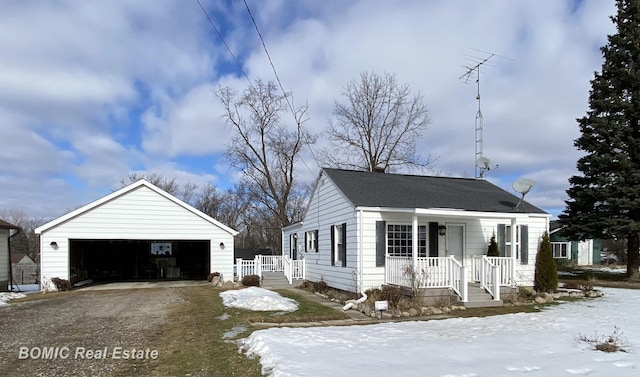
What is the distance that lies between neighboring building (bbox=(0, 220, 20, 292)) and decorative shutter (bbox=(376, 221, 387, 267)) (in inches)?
583

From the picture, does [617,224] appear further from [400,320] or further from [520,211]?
[400,320]

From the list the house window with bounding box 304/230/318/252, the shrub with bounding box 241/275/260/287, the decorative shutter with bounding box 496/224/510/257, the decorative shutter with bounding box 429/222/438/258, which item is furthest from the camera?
the shrub with bounding box 241/275/260/287

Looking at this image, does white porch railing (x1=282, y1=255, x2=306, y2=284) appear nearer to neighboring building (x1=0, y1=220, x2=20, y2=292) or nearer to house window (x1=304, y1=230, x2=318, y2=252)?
house window (x1=304, y1=230, x2=318, y2=252)

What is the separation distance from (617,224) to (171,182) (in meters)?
40.3

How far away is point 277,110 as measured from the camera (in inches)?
1297

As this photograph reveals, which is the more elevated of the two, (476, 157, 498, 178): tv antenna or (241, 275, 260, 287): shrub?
(476, 157, 498, 178): tv antenna

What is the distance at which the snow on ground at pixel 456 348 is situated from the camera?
5.51 meters

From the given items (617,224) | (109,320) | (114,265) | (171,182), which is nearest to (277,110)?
(114,265)

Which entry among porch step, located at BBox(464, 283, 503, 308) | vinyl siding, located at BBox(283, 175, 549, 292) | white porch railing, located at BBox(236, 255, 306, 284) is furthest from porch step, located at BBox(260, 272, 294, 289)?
porch step, located at BBox(464, 283, 503, 308)

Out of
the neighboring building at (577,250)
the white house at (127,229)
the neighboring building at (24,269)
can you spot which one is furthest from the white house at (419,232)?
the neighboring building at (24,269)

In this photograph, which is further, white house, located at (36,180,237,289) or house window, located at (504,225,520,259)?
white house, located at (36,180,237,289)

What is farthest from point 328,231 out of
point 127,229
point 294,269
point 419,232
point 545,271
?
point 127,229

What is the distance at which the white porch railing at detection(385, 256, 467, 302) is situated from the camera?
1123cm

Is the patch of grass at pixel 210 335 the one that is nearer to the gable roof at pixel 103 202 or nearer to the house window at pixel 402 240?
the house window at pixel 402 240
